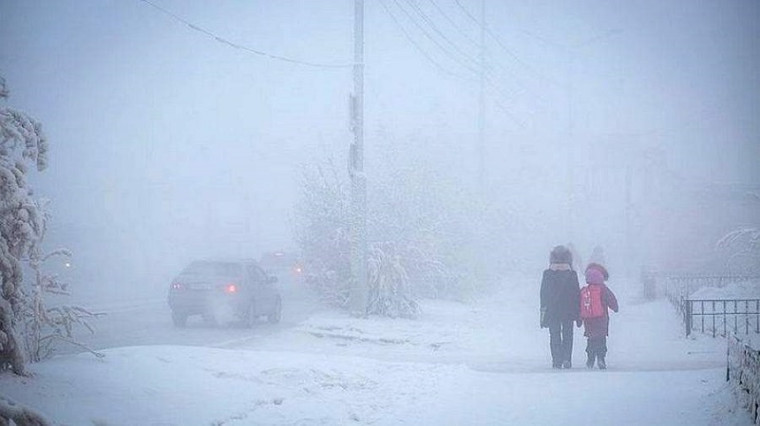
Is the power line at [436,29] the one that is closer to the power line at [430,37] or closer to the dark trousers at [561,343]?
the power line at [430,37]

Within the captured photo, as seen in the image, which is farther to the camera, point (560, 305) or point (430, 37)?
point (430, 37)

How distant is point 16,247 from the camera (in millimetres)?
7668

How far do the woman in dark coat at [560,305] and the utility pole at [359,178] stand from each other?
6.72m

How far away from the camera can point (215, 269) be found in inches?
775

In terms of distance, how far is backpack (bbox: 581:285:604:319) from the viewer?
1195 centimetres

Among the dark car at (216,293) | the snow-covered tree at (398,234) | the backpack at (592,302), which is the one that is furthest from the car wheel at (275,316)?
the backpack at (592,302)

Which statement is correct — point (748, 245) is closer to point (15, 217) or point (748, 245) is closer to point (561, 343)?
point (561, 343)

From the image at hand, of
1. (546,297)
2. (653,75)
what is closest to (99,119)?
(546,297)

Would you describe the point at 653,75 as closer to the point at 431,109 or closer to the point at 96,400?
the point at 431,109

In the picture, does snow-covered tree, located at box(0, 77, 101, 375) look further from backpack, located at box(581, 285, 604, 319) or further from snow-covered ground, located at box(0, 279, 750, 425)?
backpack, located at box(581, 285, 604, 319)

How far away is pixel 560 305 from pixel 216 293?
33.1 ft

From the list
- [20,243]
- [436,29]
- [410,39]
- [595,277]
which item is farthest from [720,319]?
[410,39]

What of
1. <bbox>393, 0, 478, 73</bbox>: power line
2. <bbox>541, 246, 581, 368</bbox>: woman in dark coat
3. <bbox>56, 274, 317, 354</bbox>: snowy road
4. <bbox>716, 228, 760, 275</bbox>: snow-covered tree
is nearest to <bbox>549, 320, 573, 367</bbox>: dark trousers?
<bbox>541, 246, 581, 368</bbox>: woman in dark coat

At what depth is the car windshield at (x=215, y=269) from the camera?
19.6m
